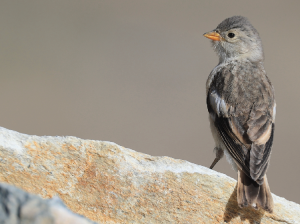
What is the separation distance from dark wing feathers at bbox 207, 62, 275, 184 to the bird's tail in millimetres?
50

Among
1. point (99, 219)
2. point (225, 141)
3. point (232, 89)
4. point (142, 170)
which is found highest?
point (232, 89)

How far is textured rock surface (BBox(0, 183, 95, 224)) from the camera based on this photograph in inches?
48.8

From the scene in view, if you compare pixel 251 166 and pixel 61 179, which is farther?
pixel 251 166

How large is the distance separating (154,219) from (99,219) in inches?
14.4

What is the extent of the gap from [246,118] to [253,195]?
85 cm

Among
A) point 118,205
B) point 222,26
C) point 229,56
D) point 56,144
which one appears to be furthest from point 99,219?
point 222,26

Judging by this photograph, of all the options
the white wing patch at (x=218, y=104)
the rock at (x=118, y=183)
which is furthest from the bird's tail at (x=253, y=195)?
the white wing patch at (x=218, y=104)

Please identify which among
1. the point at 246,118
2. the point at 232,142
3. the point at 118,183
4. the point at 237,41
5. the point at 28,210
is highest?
the point at 237,41

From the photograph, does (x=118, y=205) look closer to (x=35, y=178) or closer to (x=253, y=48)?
(x=35, y=178)

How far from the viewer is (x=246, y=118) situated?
3.29m

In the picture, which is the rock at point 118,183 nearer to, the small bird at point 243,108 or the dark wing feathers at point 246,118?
the small bird at point 243,108

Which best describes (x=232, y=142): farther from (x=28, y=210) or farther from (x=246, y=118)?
(x=28, y=210)

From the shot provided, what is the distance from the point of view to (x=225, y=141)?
3.23m

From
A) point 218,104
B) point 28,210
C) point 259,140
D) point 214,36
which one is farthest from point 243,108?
point 28,210
